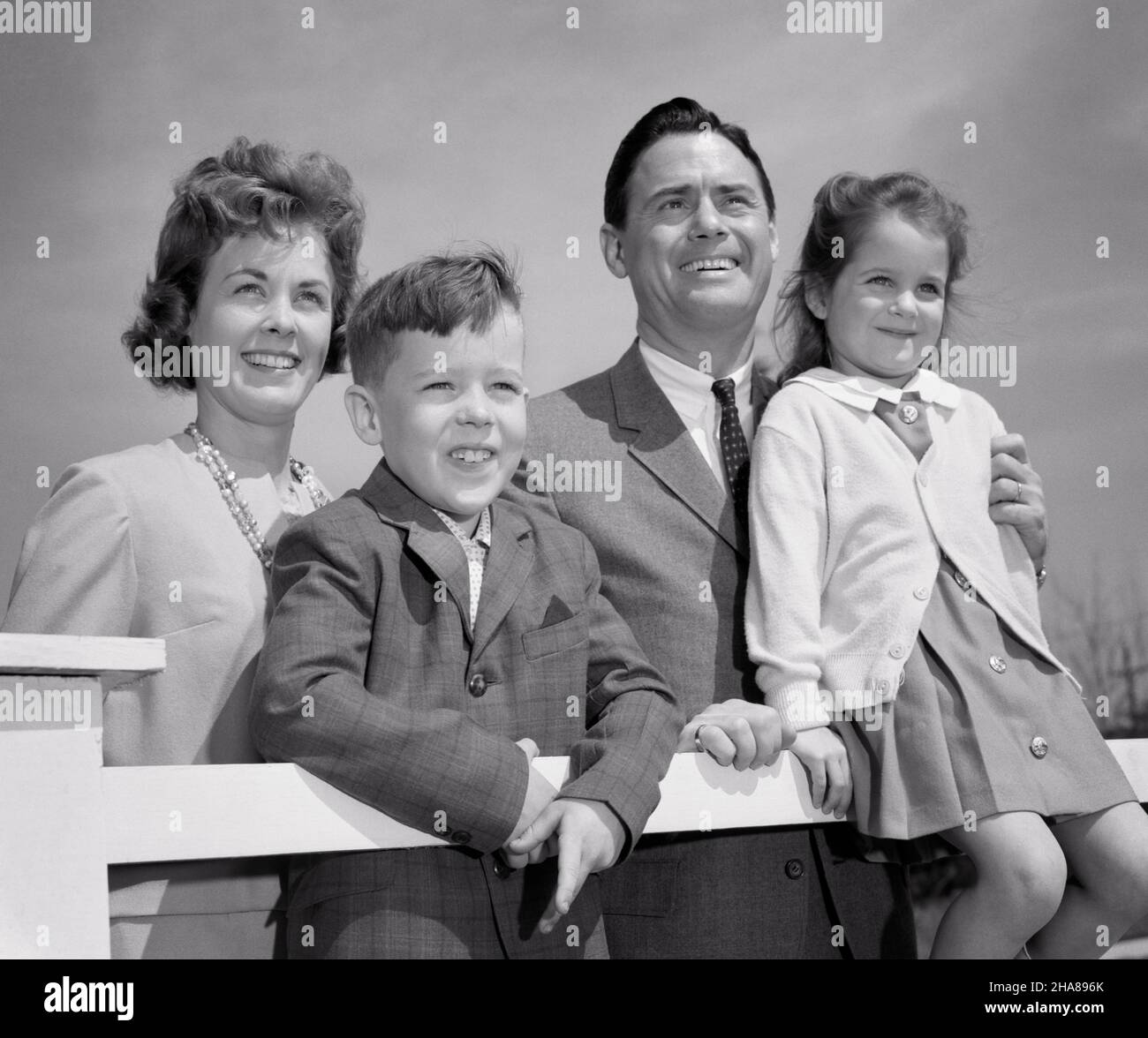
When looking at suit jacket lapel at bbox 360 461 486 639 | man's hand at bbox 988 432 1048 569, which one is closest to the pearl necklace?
suit jacket lapel at bbox 360 461 486 639

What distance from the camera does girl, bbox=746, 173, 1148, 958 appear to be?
205 centimetres

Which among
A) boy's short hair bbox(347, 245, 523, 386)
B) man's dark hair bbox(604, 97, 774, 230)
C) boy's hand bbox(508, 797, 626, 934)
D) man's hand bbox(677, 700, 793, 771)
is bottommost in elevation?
boy's hand bbox(508, 797, 626, 934)

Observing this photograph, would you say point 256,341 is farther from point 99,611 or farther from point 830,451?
point 830,451

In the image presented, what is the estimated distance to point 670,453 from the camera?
2.38m

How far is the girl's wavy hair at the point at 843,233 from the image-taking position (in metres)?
2.51

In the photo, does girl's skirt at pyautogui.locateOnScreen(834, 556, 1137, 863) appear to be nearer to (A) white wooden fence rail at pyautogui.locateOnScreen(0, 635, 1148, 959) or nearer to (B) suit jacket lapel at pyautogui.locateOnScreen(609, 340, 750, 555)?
(B) suit jacket lapel at pyautogui.locateOnScreen(609, 340, 750, 555)

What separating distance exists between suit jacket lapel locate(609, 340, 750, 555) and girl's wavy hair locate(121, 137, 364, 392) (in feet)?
1.78

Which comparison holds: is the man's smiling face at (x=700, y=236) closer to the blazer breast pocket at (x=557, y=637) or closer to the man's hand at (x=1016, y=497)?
the man's hand at (x=1016, y=497)

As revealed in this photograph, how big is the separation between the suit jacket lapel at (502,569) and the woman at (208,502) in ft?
1.31

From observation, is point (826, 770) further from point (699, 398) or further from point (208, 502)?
point (208, 502)

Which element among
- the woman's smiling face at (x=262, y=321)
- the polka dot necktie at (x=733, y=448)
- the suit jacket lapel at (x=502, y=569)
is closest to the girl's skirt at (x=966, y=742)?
the polka dot necktie at (x=733, y=448)
